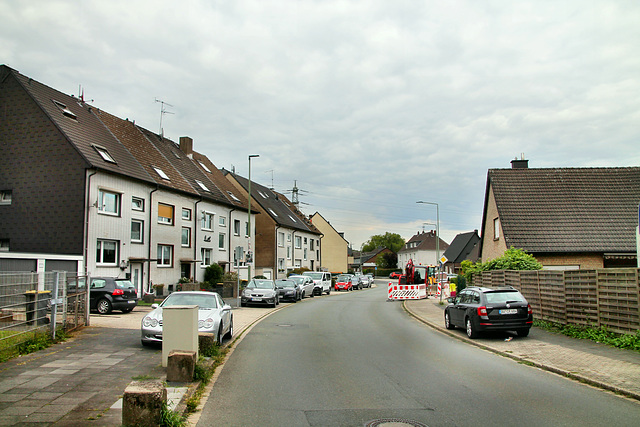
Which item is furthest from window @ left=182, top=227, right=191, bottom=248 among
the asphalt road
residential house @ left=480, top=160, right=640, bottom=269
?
the asphalt road

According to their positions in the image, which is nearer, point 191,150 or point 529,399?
point 529,399

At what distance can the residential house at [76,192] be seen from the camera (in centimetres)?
2425

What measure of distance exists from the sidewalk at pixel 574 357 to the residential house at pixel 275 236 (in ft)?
118

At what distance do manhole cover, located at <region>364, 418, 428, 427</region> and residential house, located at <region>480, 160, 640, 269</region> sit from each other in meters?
21.3

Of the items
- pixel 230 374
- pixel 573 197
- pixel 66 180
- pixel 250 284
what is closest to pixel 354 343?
pixel 230 374

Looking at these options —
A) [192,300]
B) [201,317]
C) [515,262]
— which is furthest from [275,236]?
[201,317]

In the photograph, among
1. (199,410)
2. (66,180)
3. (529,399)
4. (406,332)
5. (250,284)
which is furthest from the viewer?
(250,284)

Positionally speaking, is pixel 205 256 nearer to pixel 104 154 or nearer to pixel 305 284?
pixel 305 284

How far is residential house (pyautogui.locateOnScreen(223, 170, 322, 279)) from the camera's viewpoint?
51469 millimetres

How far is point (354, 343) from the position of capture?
13766 mm

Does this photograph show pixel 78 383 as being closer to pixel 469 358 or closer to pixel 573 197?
pixel 469 358

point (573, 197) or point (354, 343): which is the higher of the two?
point (573, 197)

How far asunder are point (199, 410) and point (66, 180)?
2098 cm

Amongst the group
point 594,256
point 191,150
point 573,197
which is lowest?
point 594,256
